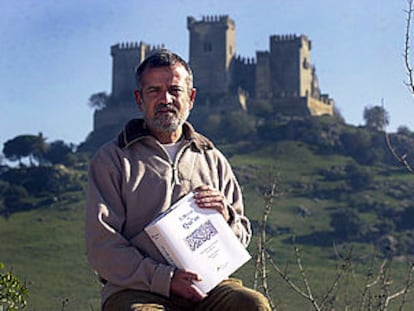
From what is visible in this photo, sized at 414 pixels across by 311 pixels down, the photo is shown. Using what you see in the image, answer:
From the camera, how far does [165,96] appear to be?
3791 mm

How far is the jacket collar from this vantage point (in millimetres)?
3826

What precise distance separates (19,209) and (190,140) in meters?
50.5

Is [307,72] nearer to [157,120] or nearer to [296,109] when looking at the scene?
[296,109]

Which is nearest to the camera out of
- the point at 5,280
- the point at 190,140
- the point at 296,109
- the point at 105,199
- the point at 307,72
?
the point at 105,199

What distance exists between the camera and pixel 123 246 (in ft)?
11.7

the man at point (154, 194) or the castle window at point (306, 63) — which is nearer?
the man at point (154, 194)

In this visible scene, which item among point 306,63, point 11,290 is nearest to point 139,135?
point 11,290

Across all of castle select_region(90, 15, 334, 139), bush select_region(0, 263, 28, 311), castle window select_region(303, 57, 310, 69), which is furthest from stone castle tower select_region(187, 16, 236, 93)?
bush select_region(0, 263, 28, 311)

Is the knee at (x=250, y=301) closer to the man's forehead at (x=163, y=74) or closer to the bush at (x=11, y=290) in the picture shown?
the man's forehead at (x=163, y=74)

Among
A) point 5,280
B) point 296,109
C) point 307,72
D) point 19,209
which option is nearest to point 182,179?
point 5,280

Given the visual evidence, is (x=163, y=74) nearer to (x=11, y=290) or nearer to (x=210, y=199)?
(x=210, y=199)

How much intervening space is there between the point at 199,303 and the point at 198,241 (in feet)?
0.84

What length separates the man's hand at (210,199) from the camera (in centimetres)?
364

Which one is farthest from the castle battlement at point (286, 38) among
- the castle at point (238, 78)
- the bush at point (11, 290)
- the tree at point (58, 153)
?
the bush at point (11, 290)
